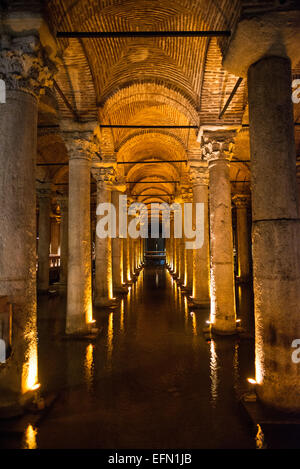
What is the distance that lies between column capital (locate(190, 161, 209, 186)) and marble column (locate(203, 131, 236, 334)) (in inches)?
107

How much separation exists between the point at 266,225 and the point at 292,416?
2145 mm

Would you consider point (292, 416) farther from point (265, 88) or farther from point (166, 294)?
point (166, 294)

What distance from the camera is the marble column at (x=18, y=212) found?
3256 mm

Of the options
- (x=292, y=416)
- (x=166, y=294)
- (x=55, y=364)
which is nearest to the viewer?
(x=292, y=416)

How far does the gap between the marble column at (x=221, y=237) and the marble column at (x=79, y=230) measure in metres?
2.93

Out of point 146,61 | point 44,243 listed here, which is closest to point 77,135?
point 146,61

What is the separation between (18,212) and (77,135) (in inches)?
147

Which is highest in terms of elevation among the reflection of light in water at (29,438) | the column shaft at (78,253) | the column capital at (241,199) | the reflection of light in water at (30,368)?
the column capital at (241,199)

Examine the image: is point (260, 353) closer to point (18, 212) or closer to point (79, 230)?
point (18, 212)

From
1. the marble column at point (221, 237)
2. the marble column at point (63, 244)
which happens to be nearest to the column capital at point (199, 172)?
the marble column at point (221, 237)

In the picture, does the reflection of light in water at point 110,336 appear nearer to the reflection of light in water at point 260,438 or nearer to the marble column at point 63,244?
the reflection of light in water at point 260,438

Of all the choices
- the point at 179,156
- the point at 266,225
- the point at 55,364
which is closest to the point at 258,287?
the point at 266,225

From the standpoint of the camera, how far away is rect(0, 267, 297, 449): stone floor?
2867 millimetres

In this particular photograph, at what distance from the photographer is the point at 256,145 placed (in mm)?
3504
